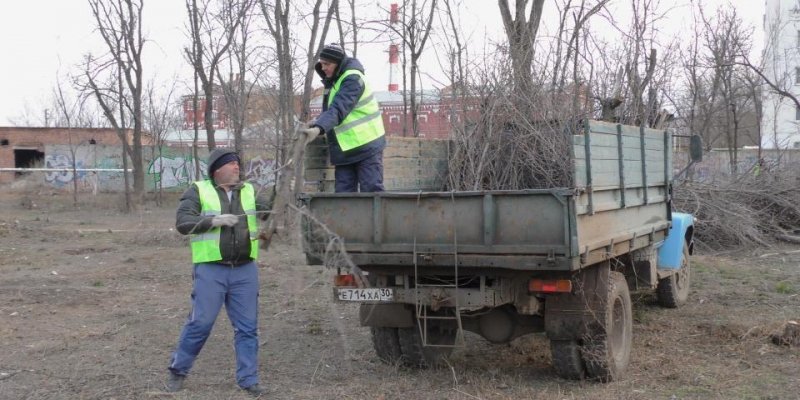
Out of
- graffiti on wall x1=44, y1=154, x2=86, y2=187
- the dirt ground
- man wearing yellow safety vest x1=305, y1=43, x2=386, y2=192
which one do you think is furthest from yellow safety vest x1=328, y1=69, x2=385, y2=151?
graffiti on wall x1=44, y1=154, x2=86, y2=187

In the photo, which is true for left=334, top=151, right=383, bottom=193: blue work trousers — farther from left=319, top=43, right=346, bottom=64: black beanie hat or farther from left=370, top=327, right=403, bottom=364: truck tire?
left=370, top=327, right=403, bottom=364: truck tire

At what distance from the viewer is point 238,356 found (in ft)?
17.5

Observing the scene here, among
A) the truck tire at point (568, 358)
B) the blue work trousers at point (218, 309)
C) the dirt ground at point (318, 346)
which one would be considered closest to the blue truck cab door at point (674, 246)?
the dirt ground at point (318, 346)

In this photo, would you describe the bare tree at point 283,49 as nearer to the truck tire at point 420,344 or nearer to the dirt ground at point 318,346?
the dirt ground at point 318,346

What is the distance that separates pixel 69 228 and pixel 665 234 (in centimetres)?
1527

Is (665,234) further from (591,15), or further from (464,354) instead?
(591,15)

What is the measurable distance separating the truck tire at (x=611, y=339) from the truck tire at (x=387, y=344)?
1495mm

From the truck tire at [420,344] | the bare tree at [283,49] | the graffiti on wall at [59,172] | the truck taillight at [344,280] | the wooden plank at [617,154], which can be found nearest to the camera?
the wooden plank at [617,154]

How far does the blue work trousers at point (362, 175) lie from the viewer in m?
5.89

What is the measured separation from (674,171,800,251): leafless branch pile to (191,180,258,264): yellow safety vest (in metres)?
9.64

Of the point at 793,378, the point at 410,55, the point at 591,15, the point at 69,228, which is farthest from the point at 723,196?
the point at 69,228

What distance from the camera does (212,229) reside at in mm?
5176

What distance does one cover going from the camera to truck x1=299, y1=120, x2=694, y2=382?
496cm

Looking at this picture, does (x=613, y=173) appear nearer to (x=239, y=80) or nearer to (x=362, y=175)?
(x=362, y=175)
